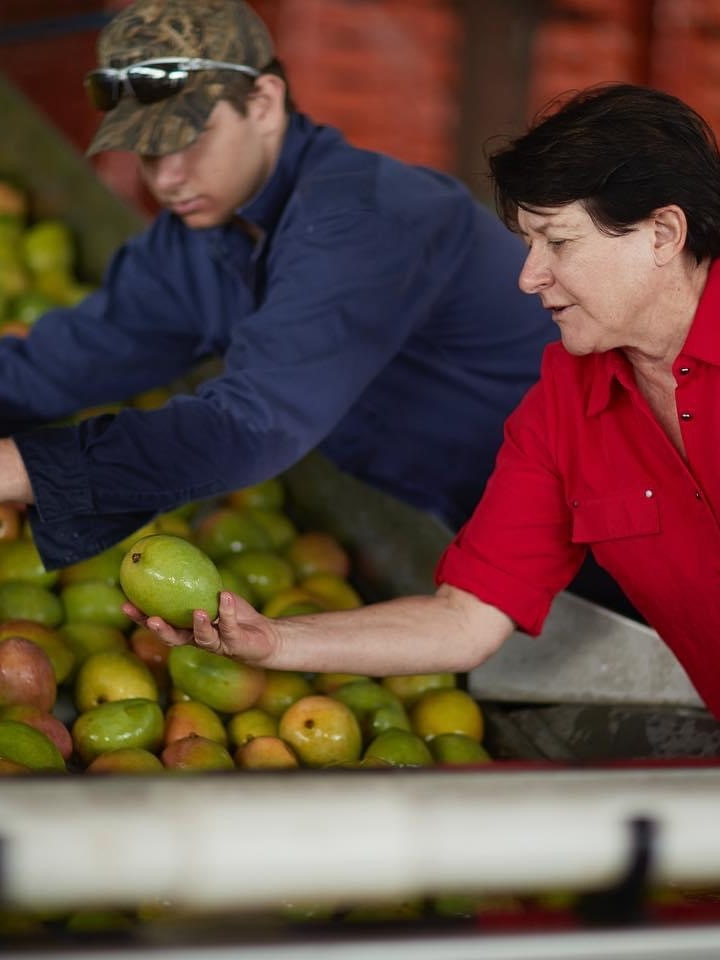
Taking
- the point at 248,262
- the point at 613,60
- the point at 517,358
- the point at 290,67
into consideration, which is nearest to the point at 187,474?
the point at 248,262

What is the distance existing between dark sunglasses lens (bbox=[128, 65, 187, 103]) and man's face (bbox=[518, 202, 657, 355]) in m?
0.72

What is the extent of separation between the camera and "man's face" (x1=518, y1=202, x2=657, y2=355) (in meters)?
1.52

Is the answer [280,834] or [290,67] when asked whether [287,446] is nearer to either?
[280,834]

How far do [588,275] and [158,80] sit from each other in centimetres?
86

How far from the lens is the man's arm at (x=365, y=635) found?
1569mm

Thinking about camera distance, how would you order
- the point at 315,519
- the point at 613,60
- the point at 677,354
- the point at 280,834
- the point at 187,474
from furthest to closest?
the point at 613,60 < the point at 315,519 < the point at 187,474 < the point at 677,354 < the point at 280,834

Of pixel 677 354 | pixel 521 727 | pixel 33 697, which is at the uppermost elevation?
pixel 677 354

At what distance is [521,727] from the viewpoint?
7.04 ft

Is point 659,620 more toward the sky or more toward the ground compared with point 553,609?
more toward the sky

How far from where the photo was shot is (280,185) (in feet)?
7.25

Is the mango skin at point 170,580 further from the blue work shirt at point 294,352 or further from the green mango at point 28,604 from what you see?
the green mango at point 28,604

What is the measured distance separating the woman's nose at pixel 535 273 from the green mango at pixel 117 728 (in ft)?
2.67

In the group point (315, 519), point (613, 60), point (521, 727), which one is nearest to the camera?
point (521, 727)

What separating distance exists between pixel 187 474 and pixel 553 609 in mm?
734
